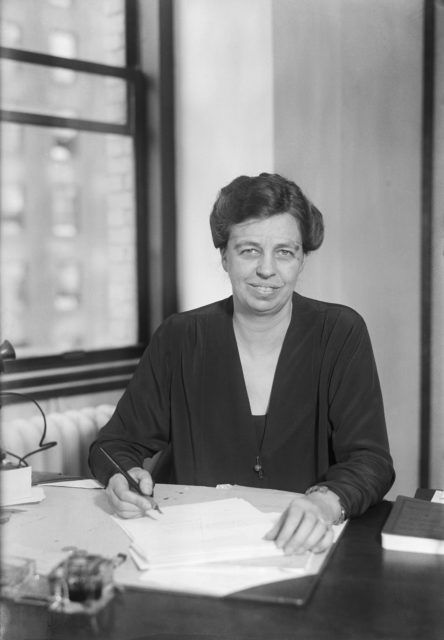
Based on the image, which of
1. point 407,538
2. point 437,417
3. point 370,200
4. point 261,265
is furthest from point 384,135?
point 407,538

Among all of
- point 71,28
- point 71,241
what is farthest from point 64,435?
point 71,28

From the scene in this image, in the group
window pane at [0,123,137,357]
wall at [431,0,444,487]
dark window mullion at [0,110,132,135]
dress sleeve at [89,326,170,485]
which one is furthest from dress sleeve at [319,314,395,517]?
wall at [431,0,444,487]

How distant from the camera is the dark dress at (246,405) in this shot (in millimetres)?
1396

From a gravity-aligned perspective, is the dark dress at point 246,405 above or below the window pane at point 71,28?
below

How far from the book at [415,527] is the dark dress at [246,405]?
0.26 metres

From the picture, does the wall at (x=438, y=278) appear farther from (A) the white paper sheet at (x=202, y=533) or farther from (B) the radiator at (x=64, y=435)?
(A) the white paper sheet at (x=202, y=533)

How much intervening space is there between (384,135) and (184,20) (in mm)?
822

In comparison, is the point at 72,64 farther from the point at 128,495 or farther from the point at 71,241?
the point at 128,495

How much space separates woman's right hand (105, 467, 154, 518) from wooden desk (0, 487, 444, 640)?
0.76 ft

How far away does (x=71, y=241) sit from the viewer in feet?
7.30

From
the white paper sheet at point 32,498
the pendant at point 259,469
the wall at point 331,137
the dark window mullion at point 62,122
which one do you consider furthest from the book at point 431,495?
the wall at point 331,137

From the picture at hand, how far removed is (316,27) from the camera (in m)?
2.44

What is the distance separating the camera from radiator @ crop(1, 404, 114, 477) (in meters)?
2.09

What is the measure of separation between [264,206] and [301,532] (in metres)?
0.67
